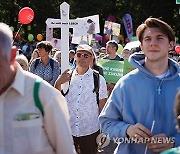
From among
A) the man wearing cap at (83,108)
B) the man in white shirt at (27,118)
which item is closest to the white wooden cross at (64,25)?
the man wearing cap at (83,108)

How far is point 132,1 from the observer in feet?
133

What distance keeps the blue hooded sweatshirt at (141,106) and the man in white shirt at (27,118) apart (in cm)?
71

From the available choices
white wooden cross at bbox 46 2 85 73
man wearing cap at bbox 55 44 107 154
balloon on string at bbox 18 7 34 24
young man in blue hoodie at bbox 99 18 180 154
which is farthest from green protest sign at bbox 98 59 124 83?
young man in blue hoodie at bbox 99 18 180 154

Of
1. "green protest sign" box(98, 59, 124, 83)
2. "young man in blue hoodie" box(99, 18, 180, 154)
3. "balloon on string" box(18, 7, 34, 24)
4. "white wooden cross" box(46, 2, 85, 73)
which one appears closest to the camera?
"young man in blue hoodie" box(99, 18, 180, 154)

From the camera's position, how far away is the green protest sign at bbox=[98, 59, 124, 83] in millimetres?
9820

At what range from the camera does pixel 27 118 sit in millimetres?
2719

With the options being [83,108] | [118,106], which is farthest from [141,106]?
[83,108]

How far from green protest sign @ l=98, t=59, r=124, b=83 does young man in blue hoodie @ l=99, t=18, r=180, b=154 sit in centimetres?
623

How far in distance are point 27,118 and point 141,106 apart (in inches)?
38.1

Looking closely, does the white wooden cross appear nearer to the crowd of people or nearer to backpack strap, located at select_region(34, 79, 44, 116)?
the crowd of people

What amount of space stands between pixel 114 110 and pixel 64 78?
2228 millimetres

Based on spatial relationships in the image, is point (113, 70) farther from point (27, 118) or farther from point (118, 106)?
point (27, 118)

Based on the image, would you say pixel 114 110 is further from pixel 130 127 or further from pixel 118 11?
pixel 118 11

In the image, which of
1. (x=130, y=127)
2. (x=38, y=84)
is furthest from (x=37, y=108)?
(x=130, y=127)
